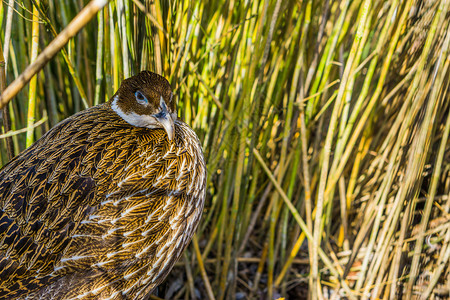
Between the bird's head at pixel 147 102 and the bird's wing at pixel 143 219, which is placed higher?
the bird's head at pixel 147 102

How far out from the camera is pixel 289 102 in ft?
5.75

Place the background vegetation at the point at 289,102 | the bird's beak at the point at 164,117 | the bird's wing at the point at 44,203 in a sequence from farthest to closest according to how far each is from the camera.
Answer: the background vegetation at the point at 289,102
the bird's beak at the point at 164,117
the bird's wing at the point at 44,203

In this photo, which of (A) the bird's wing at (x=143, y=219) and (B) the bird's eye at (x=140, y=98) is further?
(B) the bird's eye at (x=140, y=98)

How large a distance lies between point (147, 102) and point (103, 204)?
395 mm

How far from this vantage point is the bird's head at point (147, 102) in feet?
4.71

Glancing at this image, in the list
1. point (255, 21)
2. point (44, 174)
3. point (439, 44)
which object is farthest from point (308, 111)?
point (44, 174)

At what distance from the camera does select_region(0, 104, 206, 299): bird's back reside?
131 cm

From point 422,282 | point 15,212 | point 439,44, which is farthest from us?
point 422,282

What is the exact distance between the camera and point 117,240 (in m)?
1.36

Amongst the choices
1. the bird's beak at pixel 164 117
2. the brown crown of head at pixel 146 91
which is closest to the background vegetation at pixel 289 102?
the brown crown of head at pixel 146 91

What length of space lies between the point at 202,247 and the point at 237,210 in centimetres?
59

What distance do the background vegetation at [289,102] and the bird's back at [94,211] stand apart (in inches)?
8.0

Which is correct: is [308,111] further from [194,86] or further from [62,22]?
[62,22]

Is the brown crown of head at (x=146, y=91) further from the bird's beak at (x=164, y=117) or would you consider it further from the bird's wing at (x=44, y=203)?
the bird's wing at (x=44, y=203)
